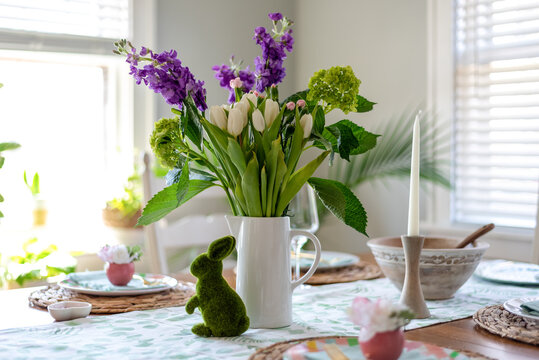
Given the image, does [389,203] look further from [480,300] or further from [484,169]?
[480,300]

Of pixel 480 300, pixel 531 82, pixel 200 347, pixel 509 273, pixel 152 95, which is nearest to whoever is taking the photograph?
pixel 200 347

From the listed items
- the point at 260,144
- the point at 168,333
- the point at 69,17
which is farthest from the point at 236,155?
the point at 69,17

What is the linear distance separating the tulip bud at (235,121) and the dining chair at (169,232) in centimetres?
94

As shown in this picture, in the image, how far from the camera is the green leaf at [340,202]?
1.00m

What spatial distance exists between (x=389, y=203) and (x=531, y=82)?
2.84 feet

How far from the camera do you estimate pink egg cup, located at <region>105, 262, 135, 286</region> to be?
1.26 m

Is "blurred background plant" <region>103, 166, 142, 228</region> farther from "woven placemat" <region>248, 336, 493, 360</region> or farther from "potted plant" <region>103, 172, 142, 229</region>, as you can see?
"woven placemat" <region>248, 336, 493, 360</region>

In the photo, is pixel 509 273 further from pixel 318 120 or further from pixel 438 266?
pixel 318 120

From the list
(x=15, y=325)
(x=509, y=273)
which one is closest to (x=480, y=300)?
(x=509, y=273)

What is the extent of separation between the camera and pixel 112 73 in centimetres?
300

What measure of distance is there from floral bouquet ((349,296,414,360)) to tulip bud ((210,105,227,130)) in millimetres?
382

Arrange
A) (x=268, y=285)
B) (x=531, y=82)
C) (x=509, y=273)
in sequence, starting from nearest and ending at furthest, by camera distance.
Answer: (x=268, y=285) < (x=509, y=273) < (x=531, y=82)

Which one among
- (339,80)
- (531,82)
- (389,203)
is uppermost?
(531,82)

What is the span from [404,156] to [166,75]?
1.90 meters
